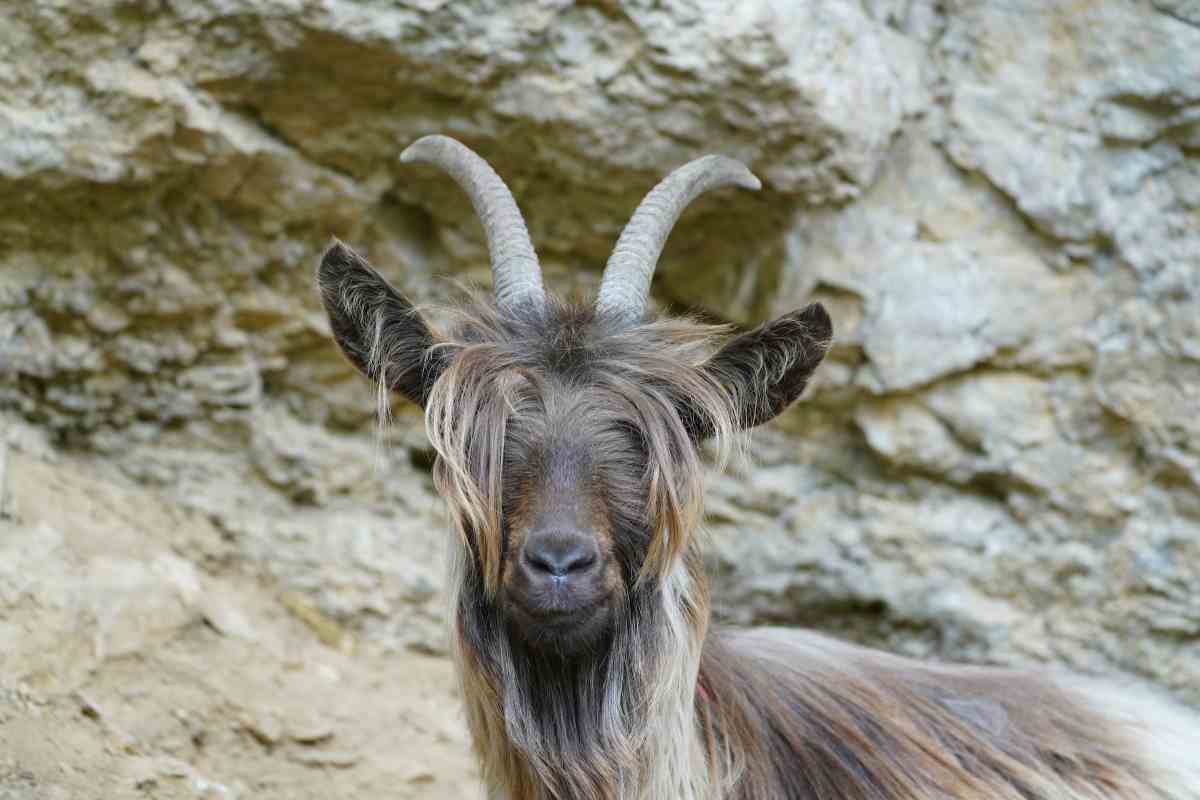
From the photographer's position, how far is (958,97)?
614 centimetres

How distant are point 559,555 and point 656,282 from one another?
330cm

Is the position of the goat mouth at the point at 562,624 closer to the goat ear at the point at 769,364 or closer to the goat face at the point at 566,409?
the goat face at the point at 566,409

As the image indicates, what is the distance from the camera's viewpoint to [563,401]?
3777 mm

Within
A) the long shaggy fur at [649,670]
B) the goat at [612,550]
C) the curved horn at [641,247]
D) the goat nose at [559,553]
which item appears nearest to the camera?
the goat nose at [559,553]

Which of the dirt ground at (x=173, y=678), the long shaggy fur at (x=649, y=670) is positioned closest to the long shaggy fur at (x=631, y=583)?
the long shaggy fur at (x=649, y=670)

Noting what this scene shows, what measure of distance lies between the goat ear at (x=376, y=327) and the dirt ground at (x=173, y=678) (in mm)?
1648

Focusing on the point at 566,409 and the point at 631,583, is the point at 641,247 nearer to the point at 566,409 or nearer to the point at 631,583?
the point at 566,409

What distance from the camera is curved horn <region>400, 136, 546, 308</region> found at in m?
4.18

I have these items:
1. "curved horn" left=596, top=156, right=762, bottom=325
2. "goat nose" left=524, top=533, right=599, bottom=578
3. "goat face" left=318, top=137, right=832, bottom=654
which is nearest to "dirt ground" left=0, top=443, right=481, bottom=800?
"goat face" left=318, top=137, right=832, bottom=654

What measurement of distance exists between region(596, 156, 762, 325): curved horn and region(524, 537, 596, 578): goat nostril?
906mm

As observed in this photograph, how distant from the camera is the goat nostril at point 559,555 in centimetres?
342

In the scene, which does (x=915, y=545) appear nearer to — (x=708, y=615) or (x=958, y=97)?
(x=958, y=97)

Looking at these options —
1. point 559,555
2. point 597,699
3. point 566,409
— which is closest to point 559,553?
point 559,555

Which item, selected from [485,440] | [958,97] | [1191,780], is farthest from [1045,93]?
[485,440]
